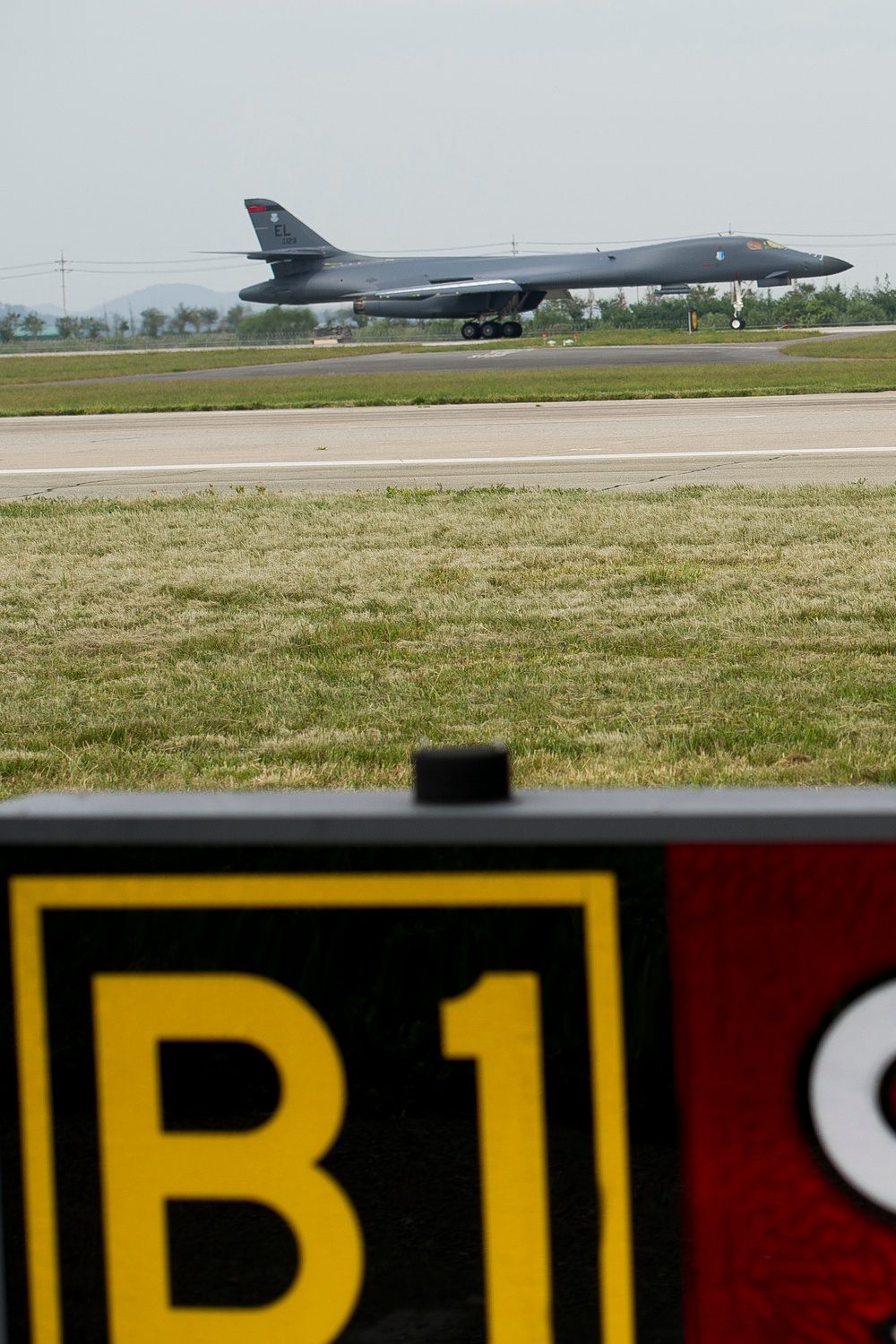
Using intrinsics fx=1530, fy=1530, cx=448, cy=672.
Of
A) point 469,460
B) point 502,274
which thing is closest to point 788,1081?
point 469,460

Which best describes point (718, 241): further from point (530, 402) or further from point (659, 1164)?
point (659, 1164)

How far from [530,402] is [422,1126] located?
25.3 meters

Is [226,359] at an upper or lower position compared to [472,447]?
upper

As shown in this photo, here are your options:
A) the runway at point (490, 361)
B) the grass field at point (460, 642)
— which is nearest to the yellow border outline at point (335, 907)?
the grass field at point (460, 642)

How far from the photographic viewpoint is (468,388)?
1249 inches

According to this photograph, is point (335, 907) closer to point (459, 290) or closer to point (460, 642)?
point (460, 642)

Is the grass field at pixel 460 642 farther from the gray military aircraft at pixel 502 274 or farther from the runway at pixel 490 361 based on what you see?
the gray military aircraft at pixel 502 274

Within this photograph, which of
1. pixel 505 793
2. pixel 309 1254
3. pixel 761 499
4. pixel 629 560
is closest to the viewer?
pixel 505 793

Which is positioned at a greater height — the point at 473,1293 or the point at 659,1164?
the point at 659,1164

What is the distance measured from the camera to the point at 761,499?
12141 millimetres

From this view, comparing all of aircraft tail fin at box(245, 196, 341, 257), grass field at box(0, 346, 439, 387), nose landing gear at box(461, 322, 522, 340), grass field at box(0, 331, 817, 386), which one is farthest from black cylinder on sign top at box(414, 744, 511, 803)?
aircraft tail fin at box(245, 196, 341, 257)

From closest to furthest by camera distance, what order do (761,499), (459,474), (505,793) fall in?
(505,793)
(761,499)
(459,474)

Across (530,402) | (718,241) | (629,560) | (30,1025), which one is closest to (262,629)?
(629,560)

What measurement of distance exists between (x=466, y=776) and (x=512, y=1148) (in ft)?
Answer: 1.26
